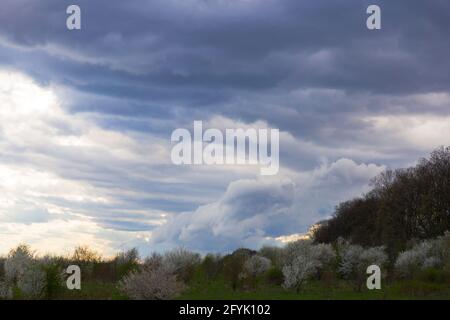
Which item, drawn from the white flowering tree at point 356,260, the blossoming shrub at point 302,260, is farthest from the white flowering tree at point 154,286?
the white flowering tree at point 356,260

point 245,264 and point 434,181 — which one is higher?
point 434,181

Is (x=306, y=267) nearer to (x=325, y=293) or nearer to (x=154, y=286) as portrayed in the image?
(x=325, y=293)

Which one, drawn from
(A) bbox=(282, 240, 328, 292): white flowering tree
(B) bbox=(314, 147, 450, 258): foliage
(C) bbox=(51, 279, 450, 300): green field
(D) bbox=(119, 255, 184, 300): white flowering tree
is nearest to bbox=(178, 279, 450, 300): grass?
(C) bbox=(51, 279, 450, 300): green field

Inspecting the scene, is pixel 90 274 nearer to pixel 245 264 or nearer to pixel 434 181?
pixel 245 264

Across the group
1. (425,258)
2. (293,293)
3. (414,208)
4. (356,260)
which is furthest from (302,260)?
(414,208)

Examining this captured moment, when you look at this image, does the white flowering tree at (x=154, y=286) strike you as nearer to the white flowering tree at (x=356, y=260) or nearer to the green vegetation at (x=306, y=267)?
the green vegetation at (x=306, y=267)

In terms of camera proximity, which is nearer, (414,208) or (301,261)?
(301,261)

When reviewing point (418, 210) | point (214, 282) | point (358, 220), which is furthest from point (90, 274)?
point (358, 220)

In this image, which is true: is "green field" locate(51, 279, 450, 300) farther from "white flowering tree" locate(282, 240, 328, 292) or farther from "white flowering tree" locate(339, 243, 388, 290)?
"white flowering tree" locate(339, 243, 388, 290)

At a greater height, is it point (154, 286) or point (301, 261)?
point (301, 261)

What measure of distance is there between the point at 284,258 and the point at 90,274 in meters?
13.3

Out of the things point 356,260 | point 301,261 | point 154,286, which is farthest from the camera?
point 356,260

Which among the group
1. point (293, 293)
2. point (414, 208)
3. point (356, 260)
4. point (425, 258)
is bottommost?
point (293, 293)

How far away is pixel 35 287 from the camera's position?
2628 centimetres
